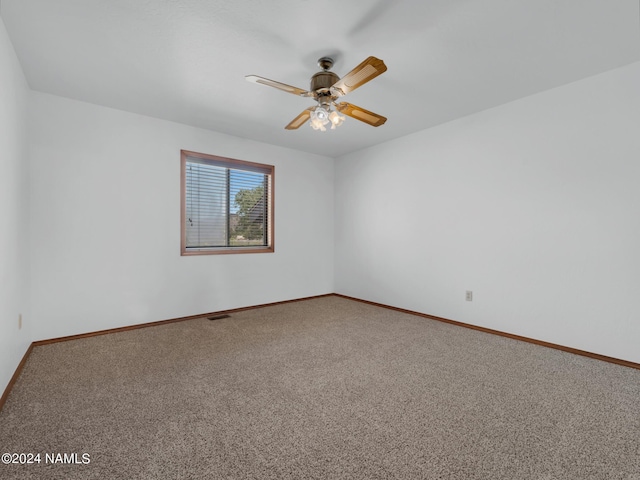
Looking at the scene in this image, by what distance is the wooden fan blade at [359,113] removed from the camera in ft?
8.07

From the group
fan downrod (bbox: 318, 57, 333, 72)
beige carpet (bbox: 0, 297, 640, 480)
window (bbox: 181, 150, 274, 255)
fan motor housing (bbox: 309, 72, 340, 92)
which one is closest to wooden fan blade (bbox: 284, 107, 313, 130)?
fan motor housing (bbox: 309, 72, 340, 92)

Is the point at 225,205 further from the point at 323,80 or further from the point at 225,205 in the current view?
the point at 323,80

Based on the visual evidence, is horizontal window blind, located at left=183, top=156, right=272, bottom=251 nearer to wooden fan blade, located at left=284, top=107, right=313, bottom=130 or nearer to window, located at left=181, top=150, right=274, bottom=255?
window, located at left=181, top=150, right=274, bottom=255

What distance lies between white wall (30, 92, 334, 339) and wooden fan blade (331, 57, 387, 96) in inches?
91.5

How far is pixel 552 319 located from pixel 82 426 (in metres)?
3.64

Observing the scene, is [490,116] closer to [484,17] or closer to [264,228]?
[484,17]

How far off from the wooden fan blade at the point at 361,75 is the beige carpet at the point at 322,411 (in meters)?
2.04

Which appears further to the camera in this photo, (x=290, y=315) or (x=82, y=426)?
(x=290, y=315)

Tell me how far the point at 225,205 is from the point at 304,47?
97.4 inches

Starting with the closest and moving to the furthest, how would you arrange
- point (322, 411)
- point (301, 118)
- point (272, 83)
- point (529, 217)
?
point (322, 411) → point (272, 83) → point (301, 118) → point (529, 217)

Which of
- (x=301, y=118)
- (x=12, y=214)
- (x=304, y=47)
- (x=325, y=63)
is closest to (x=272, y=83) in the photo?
(x=304, y=47)

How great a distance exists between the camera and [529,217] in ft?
9.80

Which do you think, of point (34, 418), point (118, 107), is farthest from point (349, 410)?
point (118, 107)

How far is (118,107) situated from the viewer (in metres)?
3.20
